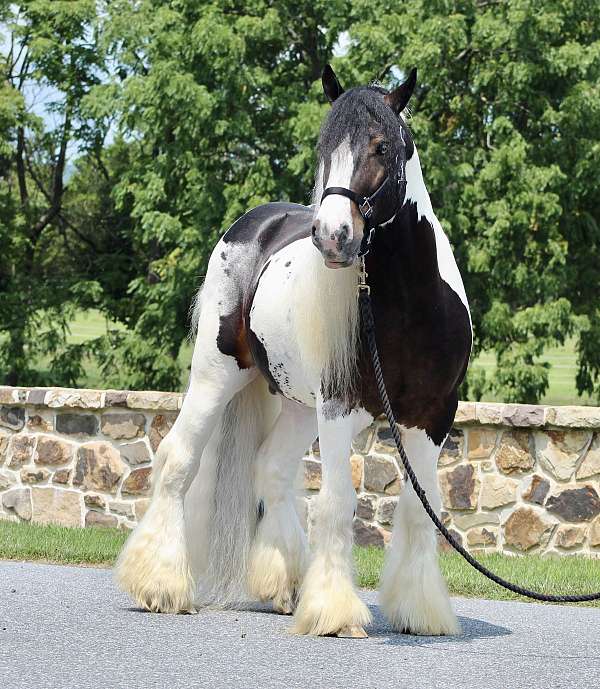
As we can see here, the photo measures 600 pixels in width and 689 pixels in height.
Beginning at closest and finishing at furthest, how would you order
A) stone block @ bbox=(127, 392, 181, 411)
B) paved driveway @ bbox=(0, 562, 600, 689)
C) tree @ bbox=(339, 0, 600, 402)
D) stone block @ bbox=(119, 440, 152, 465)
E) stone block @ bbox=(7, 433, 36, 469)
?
paved driveway @ bbox=(0, 562, 600, 689) → stone block @ bbox=(127, 392, 181, 411) → stone block @ bbox=(119, 440, 152, 465) → stone block @ bbox=(7, 433, 36, 469) → tree @ bbox=(339, 0, 600, 402)

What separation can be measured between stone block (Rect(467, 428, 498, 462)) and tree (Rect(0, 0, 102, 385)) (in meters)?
16.0

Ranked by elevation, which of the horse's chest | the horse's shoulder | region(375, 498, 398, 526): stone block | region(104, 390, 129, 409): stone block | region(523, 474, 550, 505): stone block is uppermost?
the horse's shoulder

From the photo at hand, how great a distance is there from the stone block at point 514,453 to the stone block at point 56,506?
11.3 feet

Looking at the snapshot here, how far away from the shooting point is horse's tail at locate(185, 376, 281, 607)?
589 cm

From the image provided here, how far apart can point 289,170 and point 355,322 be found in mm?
13471

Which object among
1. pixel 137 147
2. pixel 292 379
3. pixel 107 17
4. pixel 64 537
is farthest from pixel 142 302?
pixel 292 379

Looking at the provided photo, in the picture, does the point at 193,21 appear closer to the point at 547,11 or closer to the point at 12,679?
the point at 547,11

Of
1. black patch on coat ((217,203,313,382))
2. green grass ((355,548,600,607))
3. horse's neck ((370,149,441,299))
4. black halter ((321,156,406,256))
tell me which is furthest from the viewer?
green grass ((355,548,600,607))

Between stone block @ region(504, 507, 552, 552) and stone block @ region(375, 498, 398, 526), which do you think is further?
stone block @ region(375, 498, 398, 526)

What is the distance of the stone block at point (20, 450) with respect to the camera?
30.6 feet

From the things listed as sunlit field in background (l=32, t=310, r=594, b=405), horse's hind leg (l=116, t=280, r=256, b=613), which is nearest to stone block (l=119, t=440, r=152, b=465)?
horse's hind leg (l=116, t=280, r=256, b=613)

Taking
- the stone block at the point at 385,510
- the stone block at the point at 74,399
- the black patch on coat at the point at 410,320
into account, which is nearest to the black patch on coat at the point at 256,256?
the black patch on coat at the point at 410,320

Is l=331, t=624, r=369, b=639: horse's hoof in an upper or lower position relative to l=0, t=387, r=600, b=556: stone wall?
lower

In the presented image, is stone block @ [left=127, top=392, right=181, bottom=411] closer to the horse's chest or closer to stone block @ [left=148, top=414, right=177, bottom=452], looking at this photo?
stone block @ [left=148, top=414, right=177, bottom=452]
